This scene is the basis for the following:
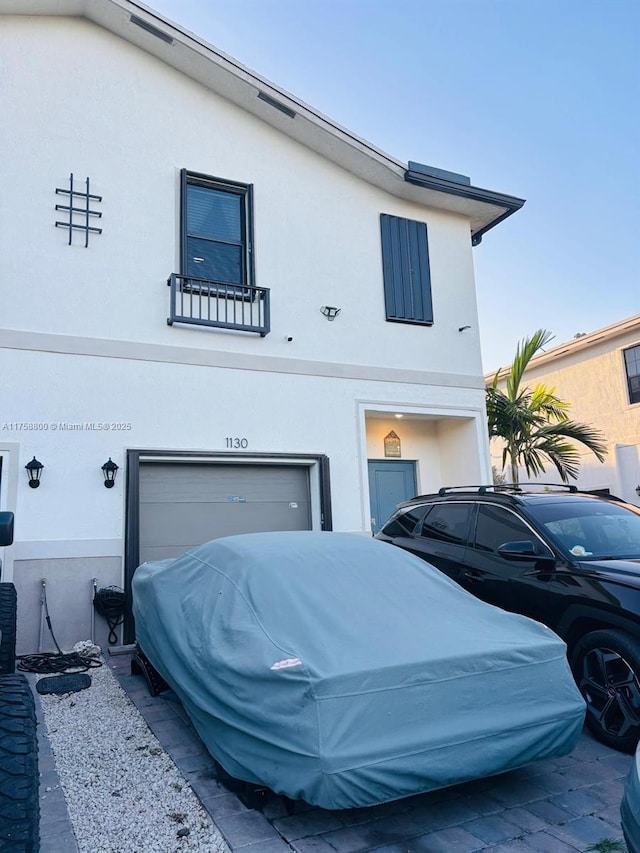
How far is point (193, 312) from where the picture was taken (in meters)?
7.89

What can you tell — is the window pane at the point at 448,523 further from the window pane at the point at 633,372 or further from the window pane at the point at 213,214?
the window pane at the point at 633,372

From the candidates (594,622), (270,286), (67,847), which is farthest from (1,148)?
(594,622)

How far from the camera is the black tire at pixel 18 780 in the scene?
5.84ft

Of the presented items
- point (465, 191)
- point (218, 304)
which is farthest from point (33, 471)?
point (465, 191)

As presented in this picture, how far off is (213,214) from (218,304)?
1.41 m

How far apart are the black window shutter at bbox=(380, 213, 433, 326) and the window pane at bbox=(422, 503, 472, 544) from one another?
13.7 feet

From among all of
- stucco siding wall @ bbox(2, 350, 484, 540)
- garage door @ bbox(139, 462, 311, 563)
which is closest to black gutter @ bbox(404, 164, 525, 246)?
stucco siding wall @ bbox(2, 350, 484, 540)

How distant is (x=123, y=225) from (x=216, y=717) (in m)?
6.39

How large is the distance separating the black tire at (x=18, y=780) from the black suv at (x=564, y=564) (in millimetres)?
3371

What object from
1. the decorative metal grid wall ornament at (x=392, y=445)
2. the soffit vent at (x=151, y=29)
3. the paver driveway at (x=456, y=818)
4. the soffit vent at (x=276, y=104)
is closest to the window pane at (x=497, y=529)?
the paver driveway at (x=456, y=818)

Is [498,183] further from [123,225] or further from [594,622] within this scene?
[594,622]

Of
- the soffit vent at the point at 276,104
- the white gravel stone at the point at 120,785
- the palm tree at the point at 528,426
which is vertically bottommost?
the white gravel stone at the point at 120,785

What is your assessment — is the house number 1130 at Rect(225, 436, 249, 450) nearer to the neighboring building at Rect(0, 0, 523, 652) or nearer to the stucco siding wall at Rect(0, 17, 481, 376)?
the neighboring building at Rect(0, 0, 523, 652)

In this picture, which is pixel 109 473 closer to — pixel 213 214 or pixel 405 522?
pixel 405 522
